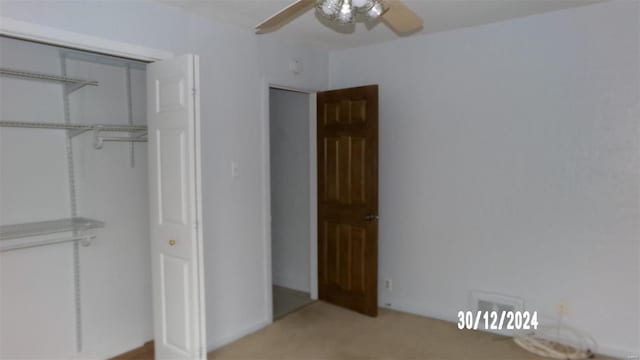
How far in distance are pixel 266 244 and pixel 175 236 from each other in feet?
3.43

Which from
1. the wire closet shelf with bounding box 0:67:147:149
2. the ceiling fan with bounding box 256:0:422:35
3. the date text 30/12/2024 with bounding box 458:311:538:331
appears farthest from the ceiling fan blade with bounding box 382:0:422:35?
the date text 30/12/2024 with bounding box 458:311:538:331

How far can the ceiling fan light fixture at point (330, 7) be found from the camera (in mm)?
1906

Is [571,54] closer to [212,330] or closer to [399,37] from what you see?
[399,37]

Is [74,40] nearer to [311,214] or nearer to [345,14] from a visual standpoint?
[345,14]

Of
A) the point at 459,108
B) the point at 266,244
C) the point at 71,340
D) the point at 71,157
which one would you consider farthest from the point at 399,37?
the point at 71,340

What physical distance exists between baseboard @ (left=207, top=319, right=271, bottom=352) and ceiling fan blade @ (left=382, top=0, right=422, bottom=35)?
2447mm

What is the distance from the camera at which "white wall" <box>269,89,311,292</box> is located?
465cm

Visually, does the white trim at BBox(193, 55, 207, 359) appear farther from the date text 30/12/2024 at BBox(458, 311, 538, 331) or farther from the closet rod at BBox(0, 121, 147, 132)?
the date text 30/12/2024 at BBox(458, 311, 538, 331)

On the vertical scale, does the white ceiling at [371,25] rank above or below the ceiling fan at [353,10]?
above

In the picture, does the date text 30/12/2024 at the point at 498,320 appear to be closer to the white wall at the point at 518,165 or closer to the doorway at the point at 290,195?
the white wall at the point at 518,165

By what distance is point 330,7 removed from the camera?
1.93 meters

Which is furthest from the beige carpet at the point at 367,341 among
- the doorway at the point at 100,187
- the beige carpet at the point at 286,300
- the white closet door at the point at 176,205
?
the doorway at the point at 100,187

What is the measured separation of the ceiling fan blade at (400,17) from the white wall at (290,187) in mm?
2212

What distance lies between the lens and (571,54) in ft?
10.5
